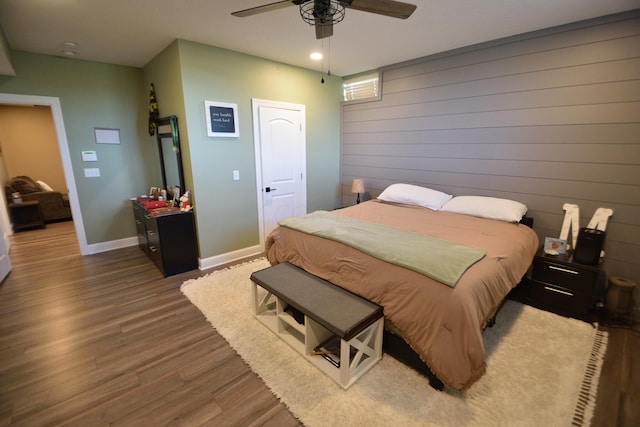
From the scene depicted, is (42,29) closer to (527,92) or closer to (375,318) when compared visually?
(375,318)

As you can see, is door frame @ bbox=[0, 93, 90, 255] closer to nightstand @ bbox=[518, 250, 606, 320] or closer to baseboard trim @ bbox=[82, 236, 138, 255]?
baseboard trim @ bbox=[82, 236, 138, 255]

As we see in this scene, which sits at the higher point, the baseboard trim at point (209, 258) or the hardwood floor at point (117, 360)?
the baseboard trim at point (209, 258)

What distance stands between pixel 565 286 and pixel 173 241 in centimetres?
401

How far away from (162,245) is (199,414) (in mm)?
2110

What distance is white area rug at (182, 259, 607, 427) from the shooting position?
1.58 m

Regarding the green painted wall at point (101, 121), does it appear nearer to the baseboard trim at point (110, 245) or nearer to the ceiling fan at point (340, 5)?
the baseboard trim at point (110, 245)

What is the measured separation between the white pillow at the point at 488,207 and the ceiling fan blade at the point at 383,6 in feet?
6.63

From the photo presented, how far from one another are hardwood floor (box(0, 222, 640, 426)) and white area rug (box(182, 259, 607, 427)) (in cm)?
9

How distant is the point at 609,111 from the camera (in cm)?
246

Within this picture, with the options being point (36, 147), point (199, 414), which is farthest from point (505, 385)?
point (36, 147)

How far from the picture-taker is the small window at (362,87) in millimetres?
4129

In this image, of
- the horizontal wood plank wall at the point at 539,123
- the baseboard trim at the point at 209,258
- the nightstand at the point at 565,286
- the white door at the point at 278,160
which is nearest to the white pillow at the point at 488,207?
the horizontal wood plank wall at the point at 539,123

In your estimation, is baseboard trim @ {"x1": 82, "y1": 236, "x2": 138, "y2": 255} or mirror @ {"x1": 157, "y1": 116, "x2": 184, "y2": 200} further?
baseboard trim @ {"x1": 82, "y1": 236, "x2": 138, "y2": 255}

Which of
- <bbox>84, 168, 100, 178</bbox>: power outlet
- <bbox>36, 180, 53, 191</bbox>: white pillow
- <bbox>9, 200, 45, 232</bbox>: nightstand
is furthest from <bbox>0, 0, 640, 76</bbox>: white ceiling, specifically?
<bbox>36, 180, 53, 191</bbox>: white pillow
